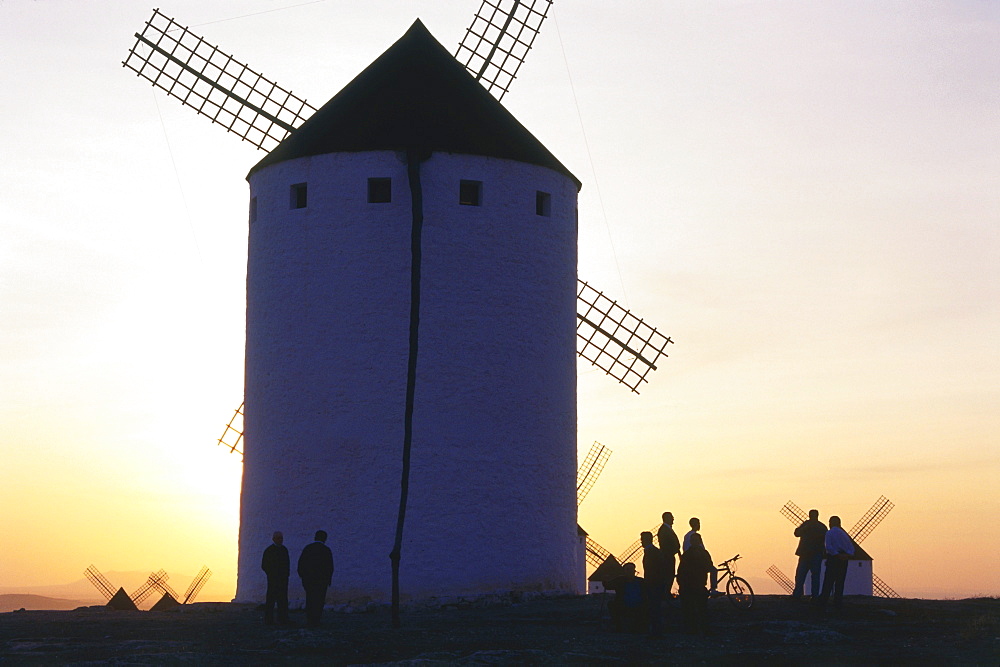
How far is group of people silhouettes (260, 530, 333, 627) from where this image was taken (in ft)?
74.5

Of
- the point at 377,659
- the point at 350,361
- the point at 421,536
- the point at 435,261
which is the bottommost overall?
the point at 377,659

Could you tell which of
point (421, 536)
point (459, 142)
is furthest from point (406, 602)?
point (459, 142)

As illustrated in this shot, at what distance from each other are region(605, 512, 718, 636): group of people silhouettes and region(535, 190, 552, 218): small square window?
1019 centimetres

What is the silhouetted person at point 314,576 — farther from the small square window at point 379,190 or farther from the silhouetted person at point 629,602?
the small square window at point 379,190

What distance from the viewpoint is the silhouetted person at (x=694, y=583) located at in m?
20.5

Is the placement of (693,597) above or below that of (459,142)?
below

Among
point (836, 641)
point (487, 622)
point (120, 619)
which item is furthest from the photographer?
point (120, 619)

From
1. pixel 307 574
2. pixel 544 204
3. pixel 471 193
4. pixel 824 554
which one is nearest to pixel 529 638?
pixel 307 574

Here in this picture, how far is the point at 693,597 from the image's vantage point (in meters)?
20.6

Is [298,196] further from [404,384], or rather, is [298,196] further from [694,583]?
[694,583]

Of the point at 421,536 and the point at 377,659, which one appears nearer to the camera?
the point at 377,659

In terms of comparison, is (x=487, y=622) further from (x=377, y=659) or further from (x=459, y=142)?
(x=459, y=142)

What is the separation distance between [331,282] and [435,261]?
214 centimetres

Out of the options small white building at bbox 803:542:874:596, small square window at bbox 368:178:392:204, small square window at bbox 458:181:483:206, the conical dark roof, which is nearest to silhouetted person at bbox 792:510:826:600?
small square window at bbox 458:181:483:206
